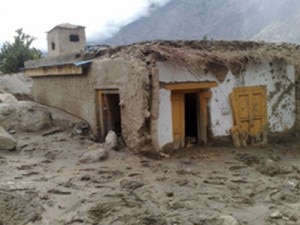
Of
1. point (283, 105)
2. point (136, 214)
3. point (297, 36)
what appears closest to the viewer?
point (136, 214)

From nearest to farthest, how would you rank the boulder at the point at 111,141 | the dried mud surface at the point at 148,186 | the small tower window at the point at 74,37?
the dried mud surface at the point at 148,186
the boulder at the point at 111,141
the small tower window at the point at 74,37

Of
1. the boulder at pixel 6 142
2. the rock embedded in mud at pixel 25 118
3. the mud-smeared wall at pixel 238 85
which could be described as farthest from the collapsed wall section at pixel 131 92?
the boulder at pixel 6 142

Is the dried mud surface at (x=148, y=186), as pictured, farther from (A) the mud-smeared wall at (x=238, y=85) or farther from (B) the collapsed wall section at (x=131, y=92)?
(A) the mud-smeared wall at (x=238, y=85)

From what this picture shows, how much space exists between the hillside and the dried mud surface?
89.6ft

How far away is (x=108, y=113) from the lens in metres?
12.1

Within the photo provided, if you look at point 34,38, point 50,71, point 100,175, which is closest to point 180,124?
point 100,175

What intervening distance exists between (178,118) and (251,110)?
2207 millimetres

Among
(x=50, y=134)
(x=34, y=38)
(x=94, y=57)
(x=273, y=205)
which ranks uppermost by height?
(x=34, y=38)

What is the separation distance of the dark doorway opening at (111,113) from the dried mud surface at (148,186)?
3.16 ft

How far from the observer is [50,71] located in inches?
590

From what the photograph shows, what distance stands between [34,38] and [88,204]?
30193 millimetres

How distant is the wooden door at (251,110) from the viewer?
11227mm

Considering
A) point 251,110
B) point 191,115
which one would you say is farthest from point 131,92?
point 251,110

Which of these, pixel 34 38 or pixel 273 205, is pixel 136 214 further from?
pixel 34 38
